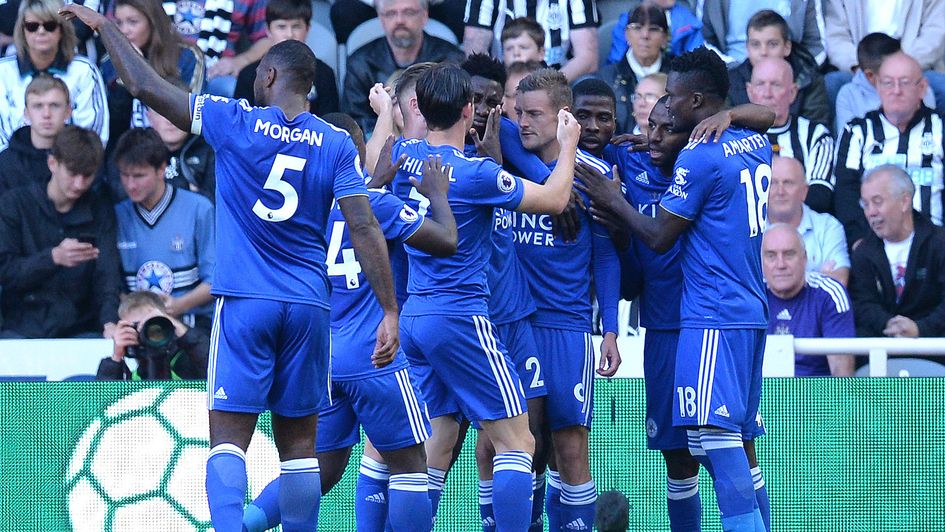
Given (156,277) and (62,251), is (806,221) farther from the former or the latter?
(62,251)

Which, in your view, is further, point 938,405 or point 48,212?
point 48,212

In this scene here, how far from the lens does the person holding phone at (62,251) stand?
10625mm

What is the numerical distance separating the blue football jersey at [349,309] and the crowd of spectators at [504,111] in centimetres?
Answer: 213

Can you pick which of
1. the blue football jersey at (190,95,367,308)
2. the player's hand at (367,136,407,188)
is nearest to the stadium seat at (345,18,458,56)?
the player's hand at (367,136,407,188)

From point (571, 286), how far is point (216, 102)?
222cm

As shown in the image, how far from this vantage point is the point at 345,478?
9.27 meters

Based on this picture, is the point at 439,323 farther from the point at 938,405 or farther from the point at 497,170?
the point at 938,405

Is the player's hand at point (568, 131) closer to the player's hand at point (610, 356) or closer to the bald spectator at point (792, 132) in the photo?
the player's hand at point (610, 356)

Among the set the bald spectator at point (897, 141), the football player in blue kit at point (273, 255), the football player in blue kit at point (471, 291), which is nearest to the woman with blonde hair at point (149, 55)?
the football player in blue kit at point (471, 291)

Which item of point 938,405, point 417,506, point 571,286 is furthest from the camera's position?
point 938,405

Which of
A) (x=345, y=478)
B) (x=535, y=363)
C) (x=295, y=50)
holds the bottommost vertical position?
(x=345, y=478)

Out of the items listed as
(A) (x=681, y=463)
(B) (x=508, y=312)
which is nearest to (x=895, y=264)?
(A) (x=681, y=463)

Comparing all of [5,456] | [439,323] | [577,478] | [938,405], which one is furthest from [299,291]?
[938,405]

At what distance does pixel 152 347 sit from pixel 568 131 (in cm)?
323
